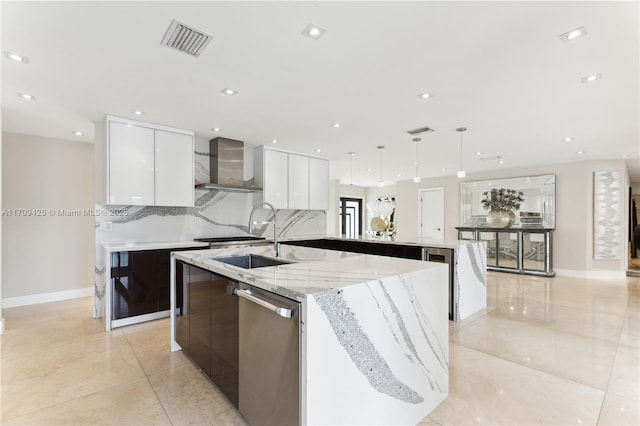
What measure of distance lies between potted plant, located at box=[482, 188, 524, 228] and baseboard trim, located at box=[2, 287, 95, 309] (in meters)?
7.94

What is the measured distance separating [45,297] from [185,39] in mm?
4708

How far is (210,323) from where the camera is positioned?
2227 millimetres

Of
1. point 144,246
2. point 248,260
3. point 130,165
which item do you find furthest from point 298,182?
point 248,260

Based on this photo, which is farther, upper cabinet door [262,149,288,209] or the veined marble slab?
upper cabinet door [262,149,288,209]

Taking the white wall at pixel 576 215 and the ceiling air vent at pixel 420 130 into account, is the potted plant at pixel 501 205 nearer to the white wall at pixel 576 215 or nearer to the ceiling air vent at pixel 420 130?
the white wall at pixel 576 215

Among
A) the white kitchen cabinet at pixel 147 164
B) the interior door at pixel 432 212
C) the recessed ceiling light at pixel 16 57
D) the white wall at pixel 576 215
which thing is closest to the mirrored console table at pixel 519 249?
the white wall at pixel 576 215

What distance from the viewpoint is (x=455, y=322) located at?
3.68 meters

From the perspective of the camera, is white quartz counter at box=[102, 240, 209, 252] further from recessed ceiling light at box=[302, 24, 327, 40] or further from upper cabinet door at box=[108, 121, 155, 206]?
recessed ceiling light at box=[302, 24, 327, 40]

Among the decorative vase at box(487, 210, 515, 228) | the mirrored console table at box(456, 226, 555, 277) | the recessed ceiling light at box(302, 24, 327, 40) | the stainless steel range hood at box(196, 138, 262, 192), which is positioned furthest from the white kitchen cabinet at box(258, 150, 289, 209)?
the mirrored console table at box(456, 226, 555, 277)

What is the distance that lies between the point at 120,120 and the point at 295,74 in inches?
97.6

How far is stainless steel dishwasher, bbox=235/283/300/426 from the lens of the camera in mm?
1397

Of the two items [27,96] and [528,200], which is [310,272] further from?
[528,200]

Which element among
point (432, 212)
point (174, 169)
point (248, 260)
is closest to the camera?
point (248, 260)

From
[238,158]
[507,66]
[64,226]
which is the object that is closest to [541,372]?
[507,66]
